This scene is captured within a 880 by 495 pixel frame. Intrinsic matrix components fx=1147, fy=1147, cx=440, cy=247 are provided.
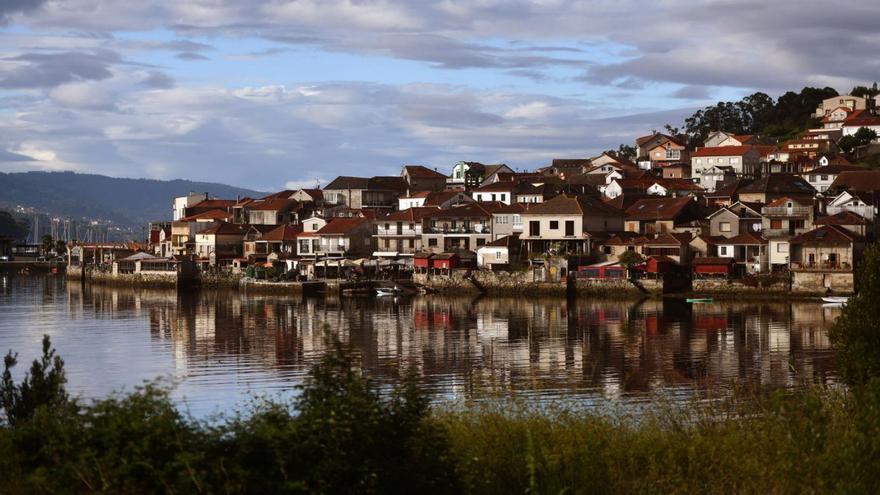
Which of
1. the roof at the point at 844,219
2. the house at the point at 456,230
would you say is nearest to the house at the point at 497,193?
the house at the point at 456,230

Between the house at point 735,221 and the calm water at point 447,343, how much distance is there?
360 inches

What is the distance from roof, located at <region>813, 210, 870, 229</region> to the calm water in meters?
7.46

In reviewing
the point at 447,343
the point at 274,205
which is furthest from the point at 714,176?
the point at 447,343

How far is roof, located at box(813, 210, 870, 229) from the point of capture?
53125mm

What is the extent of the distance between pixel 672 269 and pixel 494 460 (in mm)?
44102

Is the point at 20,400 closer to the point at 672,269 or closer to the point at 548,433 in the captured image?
the point at 548,433

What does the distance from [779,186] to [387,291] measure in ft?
77.3

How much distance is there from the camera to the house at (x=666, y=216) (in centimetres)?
6172

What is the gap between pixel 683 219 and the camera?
2454 inches

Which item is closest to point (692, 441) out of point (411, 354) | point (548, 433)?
point (548, 433)

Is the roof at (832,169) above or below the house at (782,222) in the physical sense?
above

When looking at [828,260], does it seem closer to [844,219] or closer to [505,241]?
[844,219]

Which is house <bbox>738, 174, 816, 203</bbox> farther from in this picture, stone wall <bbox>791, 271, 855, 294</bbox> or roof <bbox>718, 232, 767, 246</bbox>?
stone wall <bbox>791, 271, 855, 294</bbox>

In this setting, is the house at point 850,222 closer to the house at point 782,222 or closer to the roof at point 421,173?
the house at point 782,222
